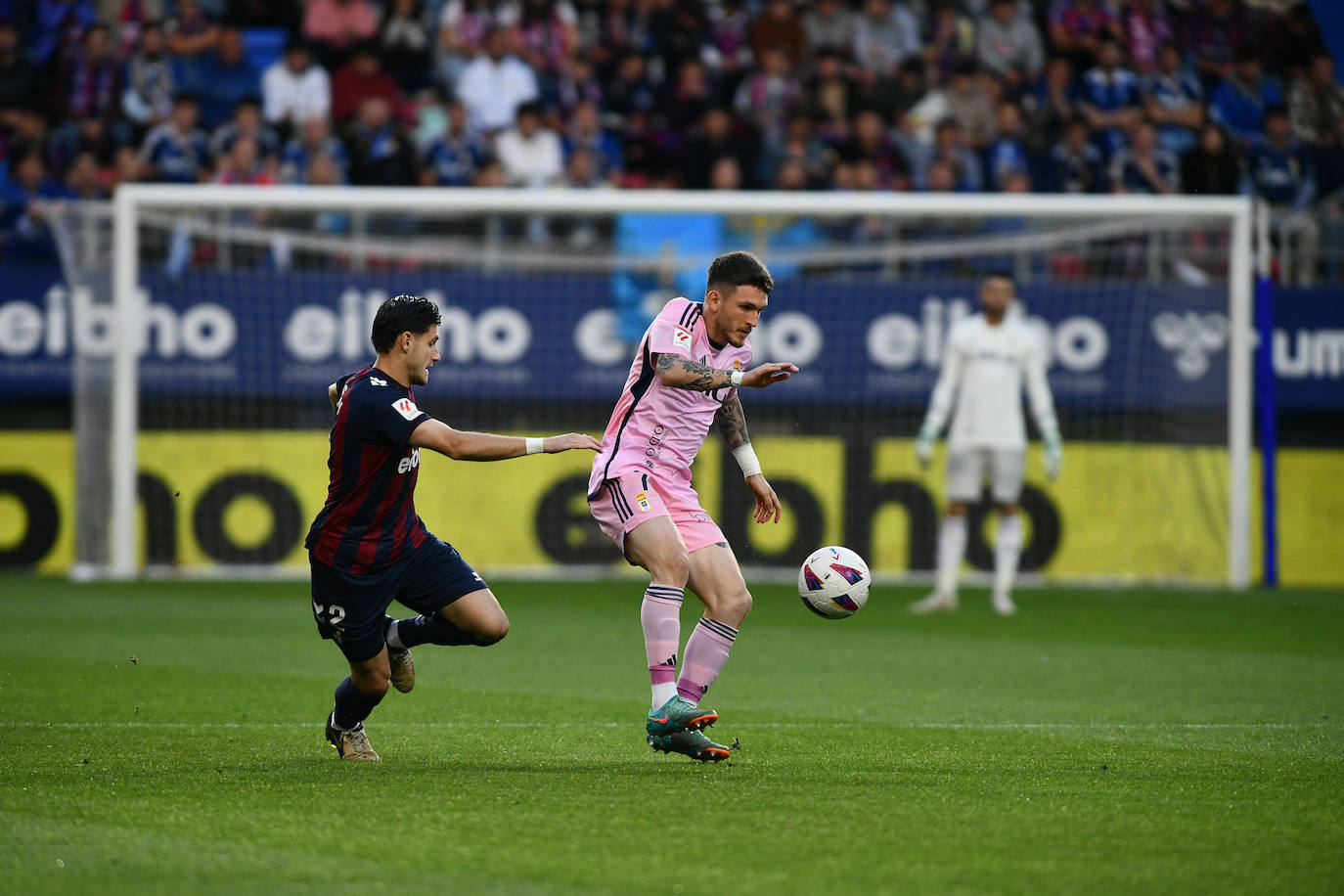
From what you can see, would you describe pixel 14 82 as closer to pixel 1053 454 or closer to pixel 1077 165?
pixel 1077 165

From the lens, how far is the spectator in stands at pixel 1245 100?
16.1 meters

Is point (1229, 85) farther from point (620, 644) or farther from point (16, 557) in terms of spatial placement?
point (16, 557)

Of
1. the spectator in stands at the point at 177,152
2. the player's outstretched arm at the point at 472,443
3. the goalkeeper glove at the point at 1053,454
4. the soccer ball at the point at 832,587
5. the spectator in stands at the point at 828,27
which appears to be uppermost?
the spectator in stands at the point at 828,27

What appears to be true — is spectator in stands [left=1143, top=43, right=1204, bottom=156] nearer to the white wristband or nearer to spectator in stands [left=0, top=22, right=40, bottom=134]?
spectator in stands [left=0, top=22, right=40, bottom=134]

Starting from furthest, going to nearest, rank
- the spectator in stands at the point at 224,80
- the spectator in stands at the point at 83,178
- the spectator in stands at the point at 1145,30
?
the spectator in stands at the point at 1145,30 → the spectator in stands at the point at 224,80 → the spectator in stands at the point at 83,178

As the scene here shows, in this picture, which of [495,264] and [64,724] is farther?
[495,264]

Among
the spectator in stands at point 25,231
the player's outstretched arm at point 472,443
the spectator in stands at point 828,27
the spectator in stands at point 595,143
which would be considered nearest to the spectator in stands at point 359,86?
the spectator in stands at point 595,143

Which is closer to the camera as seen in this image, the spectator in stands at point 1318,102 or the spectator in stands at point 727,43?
the spectator in stands at point 1318,102

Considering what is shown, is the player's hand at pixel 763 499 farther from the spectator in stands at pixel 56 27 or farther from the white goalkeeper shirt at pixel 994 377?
the spectator in stands at pixel 56 27

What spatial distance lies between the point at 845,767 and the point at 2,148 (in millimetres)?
12849

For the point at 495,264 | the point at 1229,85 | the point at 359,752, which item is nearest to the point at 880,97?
the point at 1229,85

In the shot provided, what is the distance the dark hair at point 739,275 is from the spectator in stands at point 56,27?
12.2 m

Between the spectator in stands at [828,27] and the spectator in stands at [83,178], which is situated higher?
the spectator in stands at [828,27]

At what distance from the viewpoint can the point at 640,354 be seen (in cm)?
666
